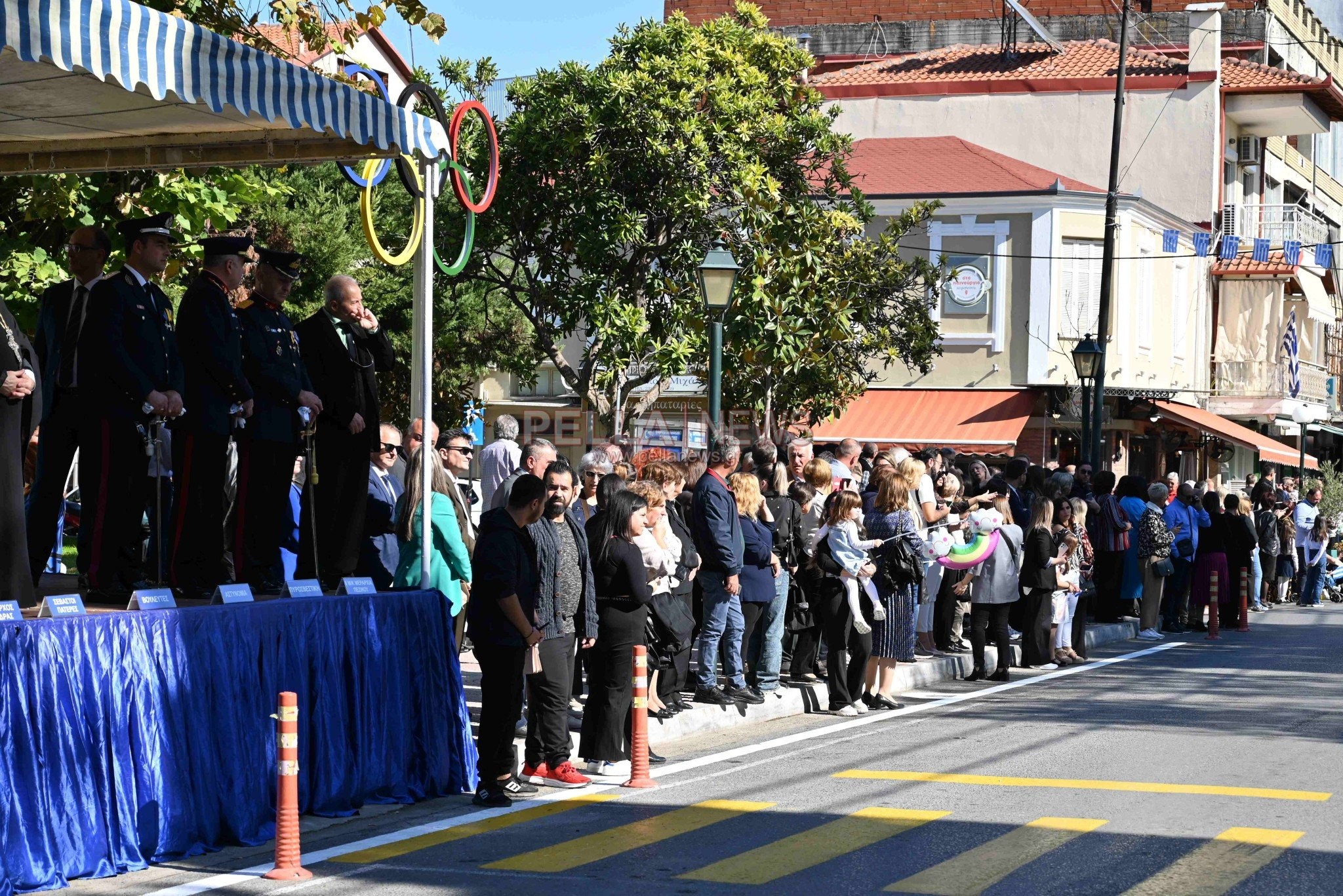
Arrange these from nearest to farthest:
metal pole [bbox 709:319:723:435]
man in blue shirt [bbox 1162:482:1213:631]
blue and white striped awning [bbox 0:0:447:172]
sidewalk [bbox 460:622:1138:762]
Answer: blue and white striped awning [bbox 0:0:447:172]
sidewalk [bbox 460:622:1138:762]
metal pole [bbox 709:319:723:435]
man in blue shirt [bbox 1162:482:1213:631]

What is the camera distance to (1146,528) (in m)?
20.8

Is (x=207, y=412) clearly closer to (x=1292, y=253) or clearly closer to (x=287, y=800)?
(x=287, y=800)

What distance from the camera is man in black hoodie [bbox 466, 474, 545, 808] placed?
929 cm

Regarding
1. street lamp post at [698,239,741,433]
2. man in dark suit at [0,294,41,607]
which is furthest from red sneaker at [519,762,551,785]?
street lamp post at [698,239,741,433]

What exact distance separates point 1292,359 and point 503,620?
41.6 meters

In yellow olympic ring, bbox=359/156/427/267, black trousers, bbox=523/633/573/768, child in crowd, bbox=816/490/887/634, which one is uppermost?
yellow olympic ring, bbox=359/156/427/267

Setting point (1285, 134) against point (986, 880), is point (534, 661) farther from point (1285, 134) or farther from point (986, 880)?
point (1285, 134)

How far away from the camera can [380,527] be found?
10.8 m

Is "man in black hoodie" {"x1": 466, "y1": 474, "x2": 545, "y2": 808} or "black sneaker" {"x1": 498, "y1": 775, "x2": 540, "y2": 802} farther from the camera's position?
"black sneaker" {"x1": 498, "y1": 775, "x2": 540, "y2": 802}

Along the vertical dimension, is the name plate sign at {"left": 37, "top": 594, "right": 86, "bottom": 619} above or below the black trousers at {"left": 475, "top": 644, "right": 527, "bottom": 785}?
above

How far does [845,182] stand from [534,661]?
1980cm

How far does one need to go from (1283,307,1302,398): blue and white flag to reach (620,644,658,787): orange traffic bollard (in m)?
39.7

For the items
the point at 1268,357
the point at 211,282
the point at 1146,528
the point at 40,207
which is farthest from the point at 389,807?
the point at 1268,357

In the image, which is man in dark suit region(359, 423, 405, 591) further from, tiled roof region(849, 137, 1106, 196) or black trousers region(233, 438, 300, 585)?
tiled roof region(849, 137, 1106, 196)
